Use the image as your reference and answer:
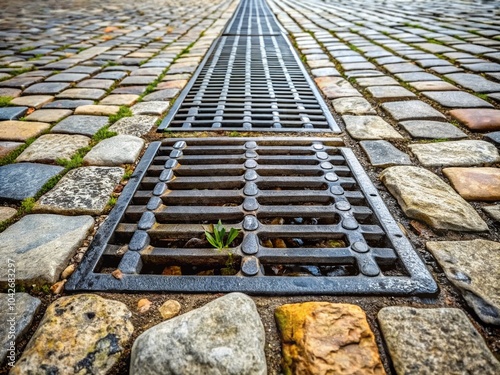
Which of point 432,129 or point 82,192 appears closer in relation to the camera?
point 82,192

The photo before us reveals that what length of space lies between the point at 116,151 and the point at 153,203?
0.53 m

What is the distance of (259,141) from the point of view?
169cm

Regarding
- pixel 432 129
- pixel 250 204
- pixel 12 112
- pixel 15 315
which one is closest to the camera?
pixel 15 315

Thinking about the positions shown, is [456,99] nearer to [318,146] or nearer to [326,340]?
[318,146]

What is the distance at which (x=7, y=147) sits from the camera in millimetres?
1604

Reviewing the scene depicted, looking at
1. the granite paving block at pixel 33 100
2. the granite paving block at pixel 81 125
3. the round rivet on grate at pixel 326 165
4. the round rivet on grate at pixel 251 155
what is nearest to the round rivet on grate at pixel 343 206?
the round rivet on grate at pixel 326 165

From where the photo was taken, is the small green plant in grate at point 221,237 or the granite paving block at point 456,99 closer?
the small green plant in grate at point 221,237

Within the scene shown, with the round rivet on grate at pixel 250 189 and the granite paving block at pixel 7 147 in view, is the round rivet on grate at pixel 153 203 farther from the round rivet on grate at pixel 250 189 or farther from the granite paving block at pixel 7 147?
the granite paving block at pixel 7 147

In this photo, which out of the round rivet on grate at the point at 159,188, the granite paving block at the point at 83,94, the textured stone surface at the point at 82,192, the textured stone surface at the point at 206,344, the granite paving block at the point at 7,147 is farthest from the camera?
the granite paving block at the point at 83,94

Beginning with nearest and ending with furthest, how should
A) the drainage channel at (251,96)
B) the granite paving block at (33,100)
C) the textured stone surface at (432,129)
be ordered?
the textured stone surface at (432,129) < the drainage channel at (251,96) < the granite paving block at (33,100)

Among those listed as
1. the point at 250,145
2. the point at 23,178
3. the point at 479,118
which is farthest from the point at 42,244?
the point at 479,118

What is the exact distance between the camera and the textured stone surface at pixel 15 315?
74cm

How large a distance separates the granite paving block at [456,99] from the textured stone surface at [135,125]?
1.94m

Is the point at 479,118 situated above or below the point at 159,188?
above
